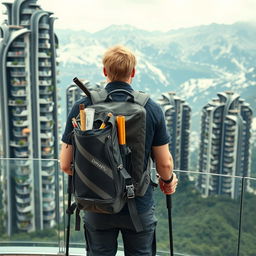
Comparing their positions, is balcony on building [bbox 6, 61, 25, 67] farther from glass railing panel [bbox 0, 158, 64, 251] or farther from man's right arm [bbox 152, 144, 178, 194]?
man's right arm [bbox 152, 144, 178, 194]

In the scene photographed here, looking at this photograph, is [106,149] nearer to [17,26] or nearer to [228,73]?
[17,26]

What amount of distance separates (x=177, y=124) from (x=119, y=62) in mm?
41374

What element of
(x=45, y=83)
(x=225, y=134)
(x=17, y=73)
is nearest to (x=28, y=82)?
(x=17, y=73)

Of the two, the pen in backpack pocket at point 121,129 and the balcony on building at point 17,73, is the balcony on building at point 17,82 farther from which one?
the pen in backpack pocket at point 121,129

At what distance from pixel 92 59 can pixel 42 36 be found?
553 ft

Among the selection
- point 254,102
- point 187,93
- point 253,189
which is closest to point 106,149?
point 253,189

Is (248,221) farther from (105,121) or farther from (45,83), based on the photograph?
(45,83)

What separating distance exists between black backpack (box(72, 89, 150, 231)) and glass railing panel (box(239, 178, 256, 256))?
1.42 m

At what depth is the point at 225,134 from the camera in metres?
40.3

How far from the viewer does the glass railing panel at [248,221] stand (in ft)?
9.06

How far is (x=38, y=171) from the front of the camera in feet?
11.3

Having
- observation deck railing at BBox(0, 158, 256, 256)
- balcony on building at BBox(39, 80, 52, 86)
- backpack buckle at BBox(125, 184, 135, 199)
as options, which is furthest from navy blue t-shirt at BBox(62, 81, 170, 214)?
balcony on building at BBox(39, 80, 52, 86)

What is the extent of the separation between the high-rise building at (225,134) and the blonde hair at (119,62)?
126 feet

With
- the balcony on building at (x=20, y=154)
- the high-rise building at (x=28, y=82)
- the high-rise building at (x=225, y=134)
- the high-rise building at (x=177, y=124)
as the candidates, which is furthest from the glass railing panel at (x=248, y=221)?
the high-rise building at (x=177, y=124)
